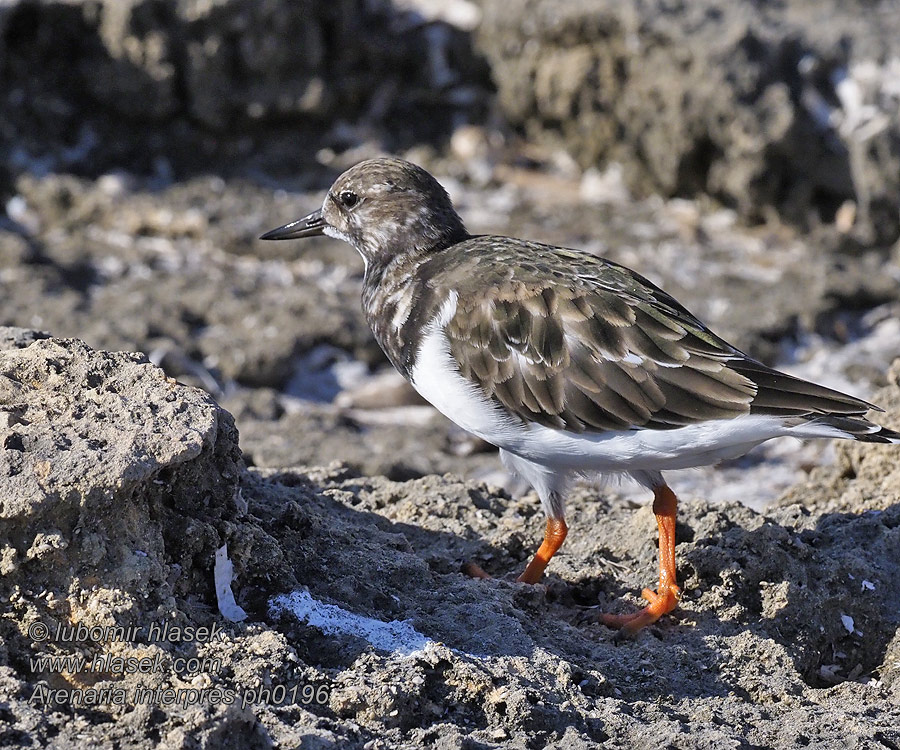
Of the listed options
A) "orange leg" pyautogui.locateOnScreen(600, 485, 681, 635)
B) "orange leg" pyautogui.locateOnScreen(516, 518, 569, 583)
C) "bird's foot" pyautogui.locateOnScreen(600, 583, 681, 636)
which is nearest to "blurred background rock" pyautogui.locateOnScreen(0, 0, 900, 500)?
"orange leg" pyautogui.locateOnScreen(516, 518, 569, 583)

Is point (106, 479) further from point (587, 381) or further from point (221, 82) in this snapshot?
point (221, 82)

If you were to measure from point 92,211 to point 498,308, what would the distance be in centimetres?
483

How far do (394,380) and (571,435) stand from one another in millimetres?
2837

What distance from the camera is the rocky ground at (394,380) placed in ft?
10.1

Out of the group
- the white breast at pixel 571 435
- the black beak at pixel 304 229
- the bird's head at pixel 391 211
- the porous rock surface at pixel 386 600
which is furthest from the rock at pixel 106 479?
the black beak at pixel 304 229

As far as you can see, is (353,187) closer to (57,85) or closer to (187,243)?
(187,243)

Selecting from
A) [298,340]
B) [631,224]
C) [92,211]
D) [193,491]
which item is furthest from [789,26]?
[193,491]

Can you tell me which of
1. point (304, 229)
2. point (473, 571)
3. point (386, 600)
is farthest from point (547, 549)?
point (304, 229)

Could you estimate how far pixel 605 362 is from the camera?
412cm

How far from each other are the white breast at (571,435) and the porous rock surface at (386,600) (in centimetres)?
38

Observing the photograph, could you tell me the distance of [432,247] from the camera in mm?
4887

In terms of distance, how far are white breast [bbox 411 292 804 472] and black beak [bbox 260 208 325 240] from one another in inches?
47.3

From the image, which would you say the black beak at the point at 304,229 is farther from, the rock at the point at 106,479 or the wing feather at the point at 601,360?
the rock at the point at 106,479

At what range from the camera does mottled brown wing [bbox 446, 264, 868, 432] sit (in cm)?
400
